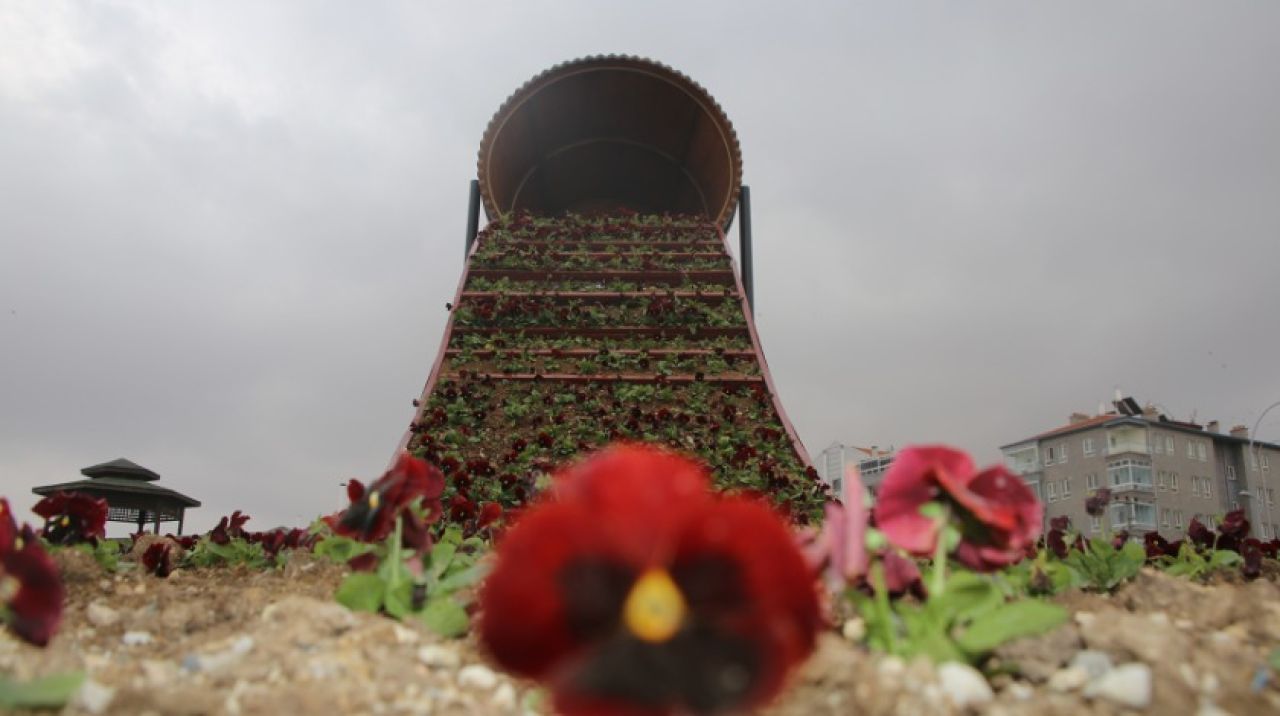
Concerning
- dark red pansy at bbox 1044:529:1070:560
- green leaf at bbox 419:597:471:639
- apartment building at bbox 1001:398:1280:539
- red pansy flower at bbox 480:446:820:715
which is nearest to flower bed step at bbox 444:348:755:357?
dark red pansy at bbox 1044:529:1070:560

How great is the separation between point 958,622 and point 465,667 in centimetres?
90

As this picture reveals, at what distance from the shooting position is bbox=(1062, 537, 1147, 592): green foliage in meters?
2.26

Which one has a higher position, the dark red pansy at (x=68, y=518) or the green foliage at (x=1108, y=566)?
the dark red pansy at (x=68, y=518)

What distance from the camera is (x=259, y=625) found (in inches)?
64.4

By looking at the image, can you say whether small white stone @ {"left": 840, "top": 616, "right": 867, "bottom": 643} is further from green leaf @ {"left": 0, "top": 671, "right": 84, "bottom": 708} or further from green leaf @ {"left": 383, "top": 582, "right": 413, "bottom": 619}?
green leaf @ {"left": 0, "top": 671, "right": 84, "bottom": 708}

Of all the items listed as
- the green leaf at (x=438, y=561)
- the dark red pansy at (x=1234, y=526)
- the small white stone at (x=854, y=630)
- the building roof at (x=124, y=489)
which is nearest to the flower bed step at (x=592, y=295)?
the building roof at (x=124, y=489)

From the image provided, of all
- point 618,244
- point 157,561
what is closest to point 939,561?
point 157,561

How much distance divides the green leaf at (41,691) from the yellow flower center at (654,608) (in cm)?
87

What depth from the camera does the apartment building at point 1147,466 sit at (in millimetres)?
37312

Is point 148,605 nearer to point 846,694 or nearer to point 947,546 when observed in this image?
point 846,694

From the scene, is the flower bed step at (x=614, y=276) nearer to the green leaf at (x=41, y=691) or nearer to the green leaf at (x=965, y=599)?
the green leaf at (x=965, y=599)

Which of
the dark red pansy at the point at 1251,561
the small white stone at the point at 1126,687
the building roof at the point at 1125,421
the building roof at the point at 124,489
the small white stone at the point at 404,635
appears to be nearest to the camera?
the small white stone at the point at 1126,687

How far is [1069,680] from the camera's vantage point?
128 cm

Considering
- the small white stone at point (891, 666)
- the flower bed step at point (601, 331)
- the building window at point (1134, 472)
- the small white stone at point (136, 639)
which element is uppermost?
the flower bed step at point (601, 331)
